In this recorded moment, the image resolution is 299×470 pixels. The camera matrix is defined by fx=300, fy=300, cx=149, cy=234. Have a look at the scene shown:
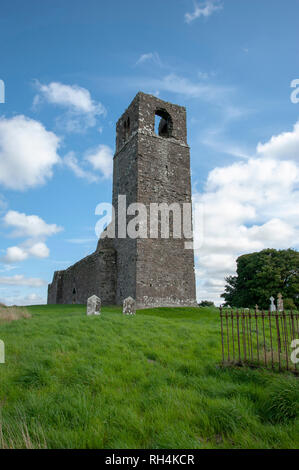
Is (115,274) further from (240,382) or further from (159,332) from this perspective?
(240,382)

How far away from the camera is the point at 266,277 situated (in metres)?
30.0

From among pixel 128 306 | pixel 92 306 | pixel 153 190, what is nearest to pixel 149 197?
pixel 153 190

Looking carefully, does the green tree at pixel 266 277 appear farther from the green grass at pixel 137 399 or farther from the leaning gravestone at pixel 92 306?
the green grass at pixel 137 399

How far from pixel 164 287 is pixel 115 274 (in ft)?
13.3

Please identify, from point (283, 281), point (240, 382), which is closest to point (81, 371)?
point (240, 382)

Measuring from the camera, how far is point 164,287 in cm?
1827

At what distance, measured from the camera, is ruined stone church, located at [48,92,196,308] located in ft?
59.2

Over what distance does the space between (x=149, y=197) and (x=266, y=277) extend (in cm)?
1735

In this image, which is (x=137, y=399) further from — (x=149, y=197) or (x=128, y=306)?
(x=149, y=197)

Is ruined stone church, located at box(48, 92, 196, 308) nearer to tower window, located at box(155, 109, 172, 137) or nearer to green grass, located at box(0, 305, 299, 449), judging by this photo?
tower window, located at box(155, 109, 172, 137)

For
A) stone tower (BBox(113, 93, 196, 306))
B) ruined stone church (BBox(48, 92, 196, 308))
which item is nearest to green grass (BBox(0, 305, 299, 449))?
stone tower (BBox(113, 93, 196, 306))

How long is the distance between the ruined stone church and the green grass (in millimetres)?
11309

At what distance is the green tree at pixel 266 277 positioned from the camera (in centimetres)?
2936
